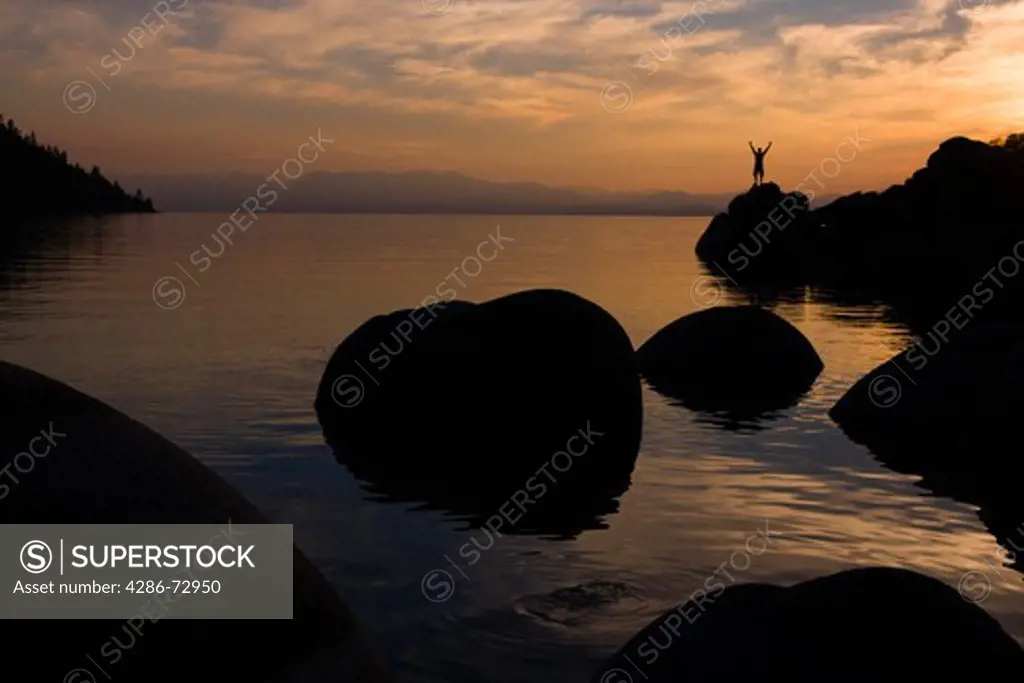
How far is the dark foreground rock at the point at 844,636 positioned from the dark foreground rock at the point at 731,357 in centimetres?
1256

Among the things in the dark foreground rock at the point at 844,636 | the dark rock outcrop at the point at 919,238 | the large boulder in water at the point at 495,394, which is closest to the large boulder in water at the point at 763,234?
the dark rock outcrop at the point at 919,238

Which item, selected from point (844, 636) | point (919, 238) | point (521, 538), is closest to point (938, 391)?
point (521, 538)

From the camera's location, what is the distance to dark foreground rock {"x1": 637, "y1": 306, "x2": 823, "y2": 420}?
19125 mm

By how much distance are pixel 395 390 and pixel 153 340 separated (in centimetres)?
1021

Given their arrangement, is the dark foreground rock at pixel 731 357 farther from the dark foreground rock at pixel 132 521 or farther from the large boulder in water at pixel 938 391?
the dark foreground rock at pixel 132 521

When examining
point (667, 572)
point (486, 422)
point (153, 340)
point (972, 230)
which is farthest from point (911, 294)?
point (667, 572)

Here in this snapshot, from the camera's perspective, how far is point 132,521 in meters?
5.08

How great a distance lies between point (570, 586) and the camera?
8.64m

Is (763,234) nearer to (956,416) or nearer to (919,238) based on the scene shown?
(919,238)

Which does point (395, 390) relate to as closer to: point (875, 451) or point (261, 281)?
point (875, 451)

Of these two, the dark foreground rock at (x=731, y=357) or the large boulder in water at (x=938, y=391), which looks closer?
the large boulder in water at (x=938, y=391)

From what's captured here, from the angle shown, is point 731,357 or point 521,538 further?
point 731,357

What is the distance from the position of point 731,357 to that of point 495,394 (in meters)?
6.79

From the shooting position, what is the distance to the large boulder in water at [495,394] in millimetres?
13328
